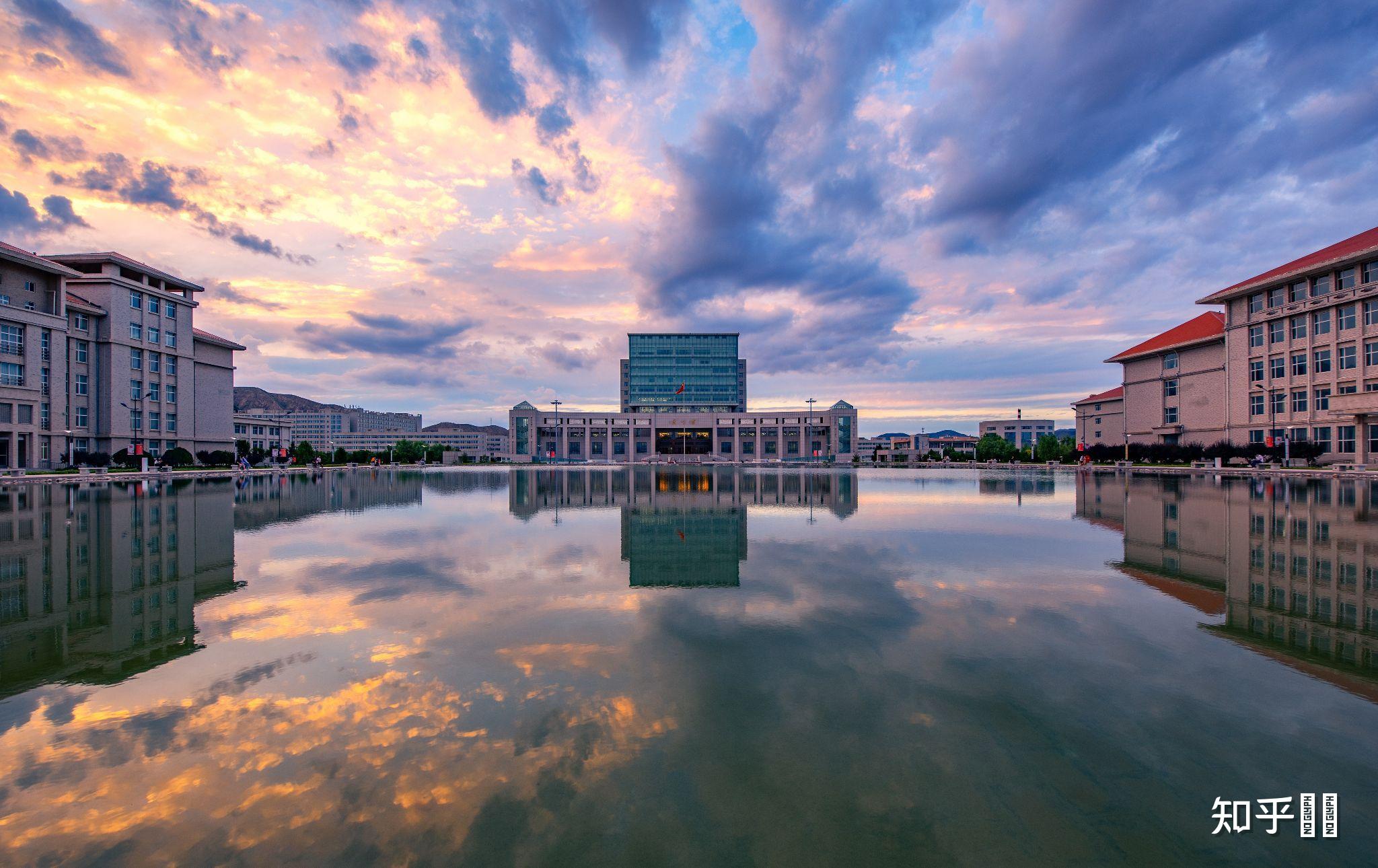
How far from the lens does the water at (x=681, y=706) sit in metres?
3.54

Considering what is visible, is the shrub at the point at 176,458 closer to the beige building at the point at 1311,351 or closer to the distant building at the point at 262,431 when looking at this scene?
the distant building at the point at 262,431

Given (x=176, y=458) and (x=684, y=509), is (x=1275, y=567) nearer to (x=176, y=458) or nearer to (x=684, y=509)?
(x=684, y=509)

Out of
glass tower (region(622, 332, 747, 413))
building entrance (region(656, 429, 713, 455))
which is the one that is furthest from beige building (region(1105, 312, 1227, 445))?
glass tower (region(622, 332, 747, 413))

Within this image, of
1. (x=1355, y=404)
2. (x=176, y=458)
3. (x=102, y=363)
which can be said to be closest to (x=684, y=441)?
(x=176, y=458)

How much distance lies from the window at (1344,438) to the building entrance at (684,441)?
9189 cm

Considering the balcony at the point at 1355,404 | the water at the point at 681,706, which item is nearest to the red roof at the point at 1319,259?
the balcony at the point at 1355,404

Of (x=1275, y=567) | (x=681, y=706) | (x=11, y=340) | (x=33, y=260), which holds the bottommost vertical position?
(x=1275, y=567)

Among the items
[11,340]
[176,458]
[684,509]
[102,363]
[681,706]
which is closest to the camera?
[681,706]

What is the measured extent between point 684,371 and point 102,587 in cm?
13622

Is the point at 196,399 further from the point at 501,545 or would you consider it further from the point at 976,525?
the point at 976,525

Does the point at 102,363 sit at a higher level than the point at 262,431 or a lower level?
higher

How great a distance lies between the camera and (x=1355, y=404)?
48688 mm

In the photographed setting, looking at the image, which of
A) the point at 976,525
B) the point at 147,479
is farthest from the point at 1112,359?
the point at 147,479

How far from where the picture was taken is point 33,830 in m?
3.62
